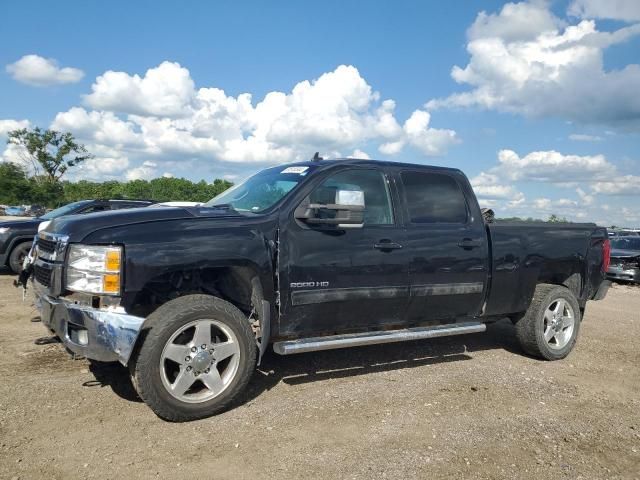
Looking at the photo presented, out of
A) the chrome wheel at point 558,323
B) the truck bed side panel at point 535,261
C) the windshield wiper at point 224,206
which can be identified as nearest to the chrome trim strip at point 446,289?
the truck bed side panel at point 535,261

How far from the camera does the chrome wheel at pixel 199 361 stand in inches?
147

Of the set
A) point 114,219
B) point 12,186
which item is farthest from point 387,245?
point 12,186

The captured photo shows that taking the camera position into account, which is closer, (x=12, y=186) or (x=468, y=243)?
(x=468, y=243)

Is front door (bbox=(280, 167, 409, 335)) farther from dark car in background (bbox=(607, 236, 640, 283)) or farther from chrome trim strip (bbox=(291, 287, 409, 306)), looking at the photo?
dark car in background (bbox=(607, 236, 640, 283))

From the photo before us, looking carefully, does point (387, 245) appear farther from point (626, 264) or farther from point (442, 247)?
point (626, 264)

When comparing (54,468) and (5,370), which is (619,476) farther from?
(5,370)

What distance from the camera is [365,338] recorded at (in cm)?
457

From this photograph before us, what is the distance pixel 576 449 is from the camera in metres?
3.65

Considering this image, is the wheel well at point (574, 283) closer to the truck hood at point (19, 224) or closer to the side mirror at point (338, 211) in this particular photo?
the side mirror at point (338, 211)

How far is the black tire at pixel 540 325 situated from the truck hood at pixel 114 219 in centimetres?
349

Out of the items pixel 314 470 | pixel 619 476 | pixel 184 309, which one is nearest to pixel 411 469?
pixel 314 470

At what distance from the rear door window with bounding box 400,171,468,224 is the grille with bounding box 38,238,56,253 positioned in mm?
3007

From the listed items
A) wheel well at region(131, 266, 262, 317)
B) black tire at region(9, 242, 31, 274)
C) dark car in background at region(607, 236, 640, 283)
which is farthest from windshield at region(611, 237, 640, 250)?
black tire at region(9, 242, 31, 274)

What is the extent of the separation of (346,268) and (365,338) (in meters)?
0.63
